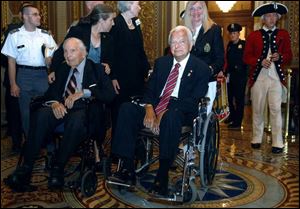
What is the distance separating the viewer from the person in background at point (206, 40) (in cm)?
343

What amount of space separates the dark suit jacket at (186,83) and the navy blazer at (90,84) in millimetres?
301

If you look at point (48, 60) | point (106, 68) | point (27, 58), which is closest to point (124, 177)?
point (106, 68)

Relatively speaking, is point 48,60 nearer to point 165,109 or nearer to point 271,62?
point 165,109

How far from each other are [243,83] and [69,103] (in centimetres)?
348

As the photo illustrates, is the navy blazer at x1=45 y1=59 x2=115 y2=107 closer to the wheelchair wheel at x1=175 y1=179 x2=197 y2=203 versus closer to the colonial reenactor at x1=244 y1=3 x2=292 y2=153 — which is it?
the wheelchair wheel at x1=175 y1=179 x2=197 y2=203

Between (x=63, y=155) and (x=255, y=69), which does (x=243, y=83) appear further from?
(x=63, y=155)

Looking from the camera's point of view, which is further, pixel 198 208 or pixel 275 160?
pixel 275 160

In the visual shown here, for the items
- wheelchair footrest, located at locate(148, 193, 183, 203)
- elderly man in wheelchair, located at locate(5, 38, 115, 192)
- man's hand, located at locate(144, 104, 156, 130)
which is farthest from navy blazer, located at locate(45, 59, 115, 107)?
wheelchair footrest, located at locate(148, 193, 183, 203)

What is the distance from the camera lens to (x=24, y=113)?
147 inches

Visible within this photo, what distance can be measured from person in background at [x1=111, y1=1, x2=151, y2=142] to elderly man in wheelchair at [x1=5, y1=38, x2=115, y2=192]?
52 cm

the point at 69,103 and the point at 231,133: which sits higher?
the point at 69,103

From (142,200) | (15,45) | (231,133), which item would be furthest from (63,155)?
(231,133)

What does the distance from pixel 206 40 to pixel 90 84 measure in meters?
1.05

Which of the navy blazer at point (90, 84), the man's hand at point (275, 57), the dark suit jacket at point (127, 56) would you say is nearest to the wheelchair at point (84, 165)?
the navy blazer at point (90, 84)
